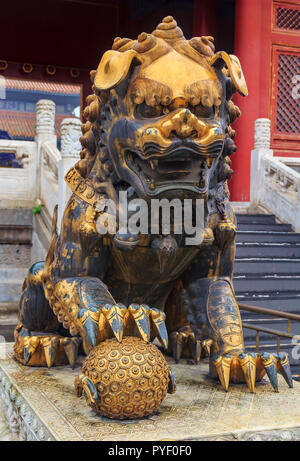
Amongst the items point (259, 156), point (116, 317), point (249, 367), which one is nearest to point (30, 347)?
point (116, 317)

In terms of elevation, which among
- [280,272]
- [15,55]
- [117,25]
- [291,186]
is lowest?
[280,272]

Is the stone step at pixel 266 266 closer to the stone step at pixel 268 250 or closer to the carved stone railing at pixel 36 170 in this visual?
the stone step at pixel 268 250

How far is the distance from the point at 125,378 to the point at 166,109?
899mm

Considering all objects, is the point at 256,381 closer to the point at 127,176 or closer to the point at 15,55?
the point at 127,176

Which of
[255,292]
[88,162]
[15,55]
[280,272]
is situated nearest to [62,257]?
[88,162]

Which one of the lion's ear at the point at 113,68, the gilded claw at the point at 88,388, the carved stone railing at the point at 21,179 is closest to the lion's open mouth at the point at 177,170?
the lion's ear at the point at 113,68

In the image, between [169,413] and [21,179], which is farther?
[21,179]

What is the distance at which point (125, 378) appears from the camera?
174cm

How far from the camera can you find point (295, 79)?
32.7 ft

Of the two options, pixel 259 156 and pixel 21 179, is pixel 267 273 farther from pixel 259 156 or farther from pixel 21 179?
pixel 21 179

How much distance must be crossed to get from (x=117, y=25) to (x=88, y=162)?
11505 mm

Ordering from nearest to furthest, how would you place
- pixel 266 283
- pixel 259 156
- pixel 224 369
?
pixel 224 369
pixel 266 283
pixel 259 156

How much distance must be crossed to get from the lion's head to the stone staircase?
3.28 meters

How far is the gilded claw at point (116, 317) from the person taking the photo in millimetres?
1793
